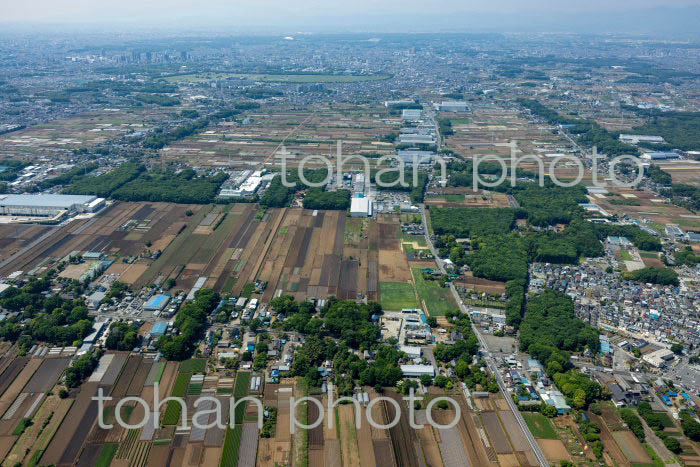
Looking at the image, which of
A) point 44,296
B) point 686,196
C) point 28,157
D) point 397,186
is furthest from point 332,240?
point 28,157

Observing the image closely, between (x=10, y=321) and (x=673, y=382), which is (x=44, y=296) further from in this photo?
(x=673, y=382)

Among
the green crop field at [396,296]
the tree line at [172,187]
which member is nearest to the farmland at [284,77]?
the tree line at [172,187]

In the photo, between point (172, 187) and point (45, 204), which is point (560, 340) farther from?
point (45, 204)

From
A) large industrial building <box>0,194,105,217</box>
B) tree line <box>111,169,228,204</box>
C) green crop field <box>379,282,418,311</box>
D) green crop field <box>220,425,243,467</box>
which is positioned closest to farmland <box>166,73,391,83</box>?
tree line <box>111,169,228,204</box>

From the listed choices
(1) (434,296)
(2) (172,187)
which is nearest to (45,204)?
(2) (172,187)

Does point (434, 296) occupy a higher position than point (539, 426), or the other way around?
point (434, 296)

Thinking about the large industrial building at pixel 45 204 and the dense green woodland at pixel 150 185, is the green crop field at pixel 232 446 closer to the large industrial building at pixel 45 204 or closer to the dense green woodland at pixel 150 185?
the dense green woodland at pixel 150 185
